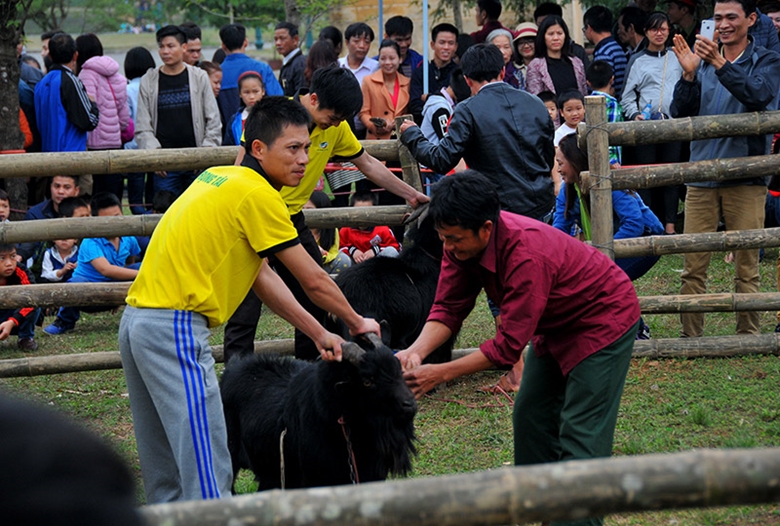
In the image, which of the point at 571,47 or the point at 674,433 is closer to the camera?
the point at 674,433

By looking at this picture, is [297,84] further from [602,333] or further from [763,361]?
[602,333]

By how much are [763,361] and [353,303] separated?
2.95 m

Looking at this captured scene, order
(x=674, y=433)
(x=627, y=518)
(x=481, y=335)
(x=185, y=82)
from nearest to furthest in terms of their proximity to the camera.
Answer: (x=627, y=518) < (x=674, y=433) < (x=481, y=335) < (x=185, y=82)

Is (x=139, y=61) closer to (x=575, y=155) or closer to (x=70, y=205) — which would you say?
(x=70, y=205)

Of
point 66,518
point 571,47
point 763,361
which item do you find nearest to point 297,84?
point 571,47

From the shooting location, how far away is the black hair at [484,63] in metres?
6.54

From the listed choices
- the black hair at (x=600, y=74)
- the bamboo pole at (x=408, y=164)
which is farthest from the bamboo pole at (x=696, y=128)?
the black hair at (x=600, y=74)

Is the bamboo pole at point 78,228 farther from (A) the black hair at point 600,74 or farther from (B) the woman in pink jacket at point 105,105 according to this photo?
(A) the black hair at point 600,74

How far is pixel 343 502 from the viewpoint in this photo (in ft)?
5.98

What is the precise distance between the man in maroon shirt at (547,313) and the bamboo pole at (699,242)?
8.87 feet

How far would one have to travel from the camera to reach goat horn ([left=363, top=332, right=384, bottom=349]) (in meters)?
4.16

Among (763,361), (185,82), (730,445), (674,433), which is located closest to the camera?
(730,445)

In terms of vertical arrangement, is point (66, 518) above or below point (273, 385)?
above

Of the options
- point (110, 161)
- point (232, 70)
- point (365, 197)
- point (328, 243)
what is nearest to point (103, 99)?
point (232, 70)
